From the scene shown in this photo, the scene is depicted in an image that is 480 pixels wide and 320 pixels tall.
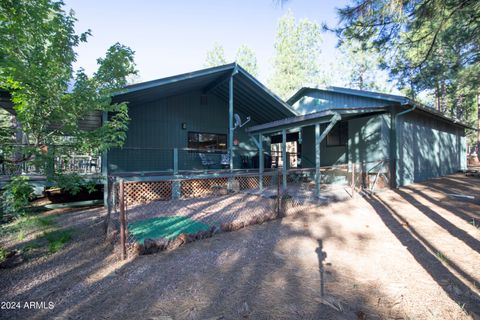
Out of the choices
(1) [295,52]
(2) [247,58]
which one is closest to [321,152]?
(1) [295,52]

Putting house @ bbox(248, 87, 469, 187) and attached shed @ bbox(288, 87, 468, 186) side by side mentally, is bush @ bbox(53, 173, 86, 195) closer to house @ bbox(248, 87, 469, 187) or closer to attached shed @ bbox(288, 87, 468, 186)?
house @ bbox(248, 87, 469, 187)

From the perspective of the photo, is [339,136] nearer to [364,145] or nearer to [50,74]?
[364,145]

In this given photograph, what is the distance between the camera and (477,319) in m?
2.13

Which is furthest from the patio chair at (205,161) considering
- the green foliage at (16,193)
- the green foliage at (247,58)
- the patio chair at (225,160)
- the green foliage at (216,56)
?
the green foliage at (247,58)

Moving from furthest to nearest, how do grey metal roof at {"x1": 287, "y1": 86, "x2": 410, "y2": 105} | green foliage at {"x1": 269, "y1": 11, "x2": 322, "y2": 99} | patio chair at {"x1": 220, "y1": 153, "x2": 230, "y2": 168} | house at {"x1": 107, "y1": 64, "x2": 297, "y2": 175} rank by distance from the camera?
green foliage at {"x1": 269, "y1": 11, "x2": 322, "y2": 99}
patio chair at {"x1": 220, "y1": 153, "x2": 230, "y2": 168}
house at {"x1": 107, "y1": 64, "x2": 297, "y2": 175}
grey metal roof at {"x1": 287, "y1": 86, "x2": 410, "y2": 105}

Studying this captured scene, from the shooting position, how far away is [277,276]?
9.68ft

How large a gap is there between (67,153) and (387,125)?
9363mm

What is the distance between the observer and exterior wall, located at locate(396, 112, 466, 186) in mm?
9062

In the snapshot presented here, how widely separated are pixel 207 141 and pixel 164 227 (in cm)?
607

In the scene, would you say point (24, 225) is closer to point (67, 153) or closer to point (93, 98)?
point (67, 153)

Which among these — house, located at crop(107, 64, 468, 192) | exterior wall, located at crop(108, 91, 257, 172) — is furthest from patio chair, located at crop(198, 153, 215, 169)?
exterior wall, located at crop(108, 91, 257, 172)

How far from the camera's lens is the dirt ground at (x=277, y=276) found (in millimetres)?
2332

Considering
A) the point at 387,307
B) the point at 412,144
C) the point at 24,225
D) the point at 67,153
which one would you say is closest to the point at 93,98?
the point at 67,153

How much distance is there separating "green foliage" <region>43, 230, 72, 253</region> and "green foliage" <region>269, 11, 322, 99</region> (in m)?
25.8
